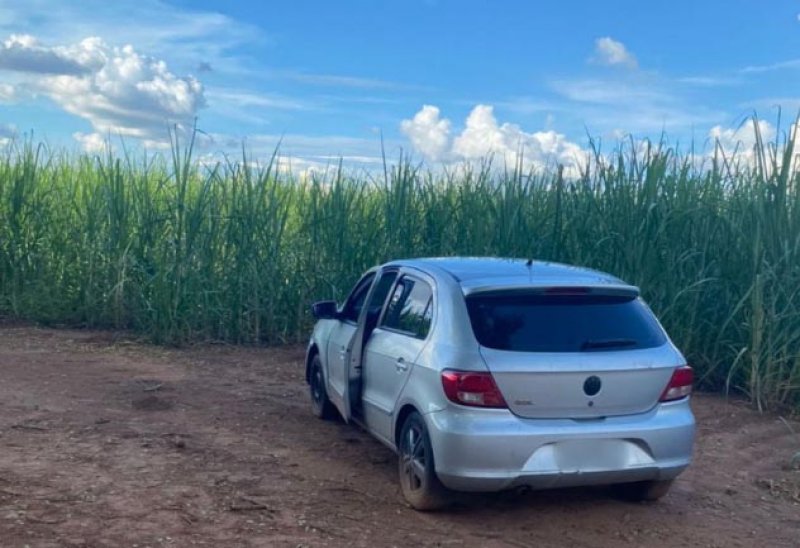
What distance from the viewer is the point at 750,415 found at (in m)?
8.92

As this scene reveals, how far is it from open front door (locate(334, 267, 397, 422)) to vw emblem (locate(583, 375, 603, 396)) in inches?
77.7

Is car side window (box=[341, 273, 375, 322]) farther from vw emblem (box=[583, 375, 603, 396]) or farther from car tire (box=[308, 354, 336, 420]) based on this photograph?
vw emblem (box=[583, 375, 603, 396])

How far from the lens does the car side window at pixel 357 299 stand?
768cm

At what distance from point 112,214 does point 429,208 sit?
421 cm

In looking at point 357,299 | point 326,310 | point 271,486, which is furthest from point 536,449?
point 326,310

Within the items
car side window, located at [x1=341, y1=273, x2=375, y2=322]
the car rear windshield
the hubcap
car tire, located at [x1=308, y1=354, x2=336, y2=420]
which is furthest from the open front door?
the car rear windshield

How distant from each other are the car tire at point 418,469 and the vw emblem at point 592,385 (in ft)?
3.14

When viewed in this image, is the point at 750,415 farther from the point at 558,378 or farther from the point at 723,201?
the point at 558,378

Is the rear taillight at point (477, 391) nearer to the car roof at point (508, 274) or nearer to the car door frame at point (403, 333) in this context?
the car door frame at point (403, 333)

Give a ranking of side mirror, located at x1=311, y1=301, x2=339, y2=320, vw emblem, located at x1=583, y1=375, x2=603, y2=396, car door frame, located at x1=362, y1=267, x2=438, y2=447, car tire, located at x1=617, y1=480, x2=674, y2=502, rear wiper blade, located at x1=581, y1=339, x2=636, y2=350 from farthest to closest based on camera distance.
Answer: side mirror, located at x1=311, y1=301, x2=339, y2=320, car tire, located at x1=617, y1=480, x2=674, y2=502, car door frame, located at x1=362, y1=267, x2=438, y2=447, rear wiper blade, located at x1=581, y1=339, x2=636, y2=350, vw emblem, located at x1=583, y1=375, x2=603, y2=396

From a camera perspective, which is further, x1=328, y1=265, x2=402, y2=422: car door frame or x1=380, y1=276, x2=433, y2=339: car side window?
x1=328, y1=265, x2=402, y2=422: car door frame

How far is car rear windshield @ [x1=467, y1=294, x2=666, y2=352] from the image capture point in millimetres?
5516

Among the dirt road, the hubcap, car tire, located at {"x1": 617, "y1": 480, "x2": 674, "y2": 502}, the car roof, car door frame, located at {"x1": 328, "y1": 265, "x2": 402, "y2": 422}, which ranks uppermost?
the car roof

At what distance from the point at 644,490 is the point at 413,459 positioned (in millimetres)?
1518
